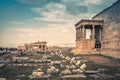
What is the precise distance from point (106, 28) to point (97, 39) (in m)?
5.51

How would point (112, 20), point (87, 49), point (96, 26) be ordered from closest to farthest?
1. point (112, 20)
2. point (87, 49)
3. point (96, 26)

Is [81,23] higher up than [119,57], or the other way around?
[81,23]

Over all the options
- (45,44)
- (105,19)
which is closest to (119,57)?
(105,19)

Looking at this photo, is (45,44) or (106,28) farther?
(45,44)

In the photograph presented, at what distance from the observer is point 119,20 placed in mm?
20875

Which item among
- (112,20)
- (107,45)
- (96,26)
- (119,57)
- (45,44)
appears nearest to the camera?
(119,57)

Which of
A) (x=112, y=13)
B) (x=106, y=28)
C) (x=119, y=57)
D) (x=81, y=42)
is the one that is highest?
(x=112, y=13)

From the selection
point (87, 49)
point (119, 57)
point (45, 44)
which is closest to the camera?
point (119, 57)

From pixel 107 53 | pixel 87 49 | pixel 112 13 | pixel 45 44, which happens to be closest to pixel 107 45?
pixel 107 53

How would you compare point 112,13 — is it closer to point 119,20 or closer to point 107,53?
point 119,20

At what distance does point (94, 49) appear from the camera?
27906 millimetres

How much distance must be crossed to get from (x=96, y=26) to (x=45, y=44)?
23.5m

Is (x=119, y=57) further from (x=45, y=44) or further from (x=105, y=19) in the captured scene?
(x=45, y=44)

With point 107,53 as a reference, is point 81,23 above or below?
above
